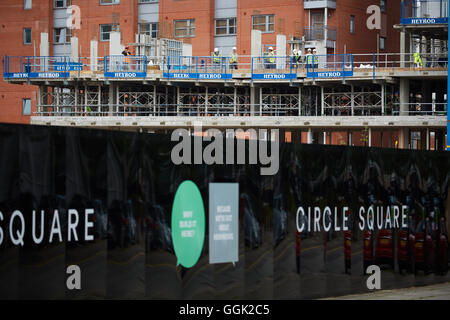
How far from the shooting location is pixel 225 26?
78.8 metres

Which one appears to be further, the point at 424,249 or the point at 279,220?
the point at 424,249

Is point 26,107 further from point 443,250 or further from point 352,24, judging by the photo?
point 443,250

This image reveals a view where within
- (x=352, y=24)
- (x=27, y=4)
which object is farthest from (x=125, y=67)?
(x=27, y=4)

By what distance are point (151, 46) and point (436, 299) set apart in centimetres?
6003

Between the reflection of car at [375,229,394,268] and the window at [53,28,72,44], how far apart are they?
245 feet

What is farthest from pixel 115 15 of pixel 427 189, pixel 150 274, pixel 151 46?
pixel 150 274

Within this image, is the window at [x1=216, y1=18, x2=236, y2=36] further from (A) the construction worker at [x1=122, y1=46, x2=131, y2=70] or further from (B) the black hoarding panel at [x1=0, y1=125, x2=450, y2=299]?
(B) the black hoarding panel at [x1=0, y1=125, x2=450, y2=299]

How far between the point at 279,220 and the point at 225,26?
223 feet

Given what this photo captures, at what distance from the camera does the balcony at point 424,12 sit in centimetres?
5978

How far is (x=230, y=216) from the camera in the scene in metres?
11.3

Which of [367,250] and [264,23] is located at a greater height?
[264,23]

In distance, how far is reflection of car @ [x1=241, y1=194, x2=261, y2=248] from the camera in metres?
11.6

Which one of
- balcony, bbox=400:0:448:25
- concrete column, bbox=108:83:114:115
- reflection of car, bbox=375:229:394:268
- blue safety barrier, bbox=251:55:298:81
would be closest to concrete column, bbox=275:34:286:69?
blue safety barrier, bbox=251:55:298:81

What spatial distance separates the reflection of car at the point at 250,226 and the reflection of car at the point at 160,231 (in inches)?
66.8
